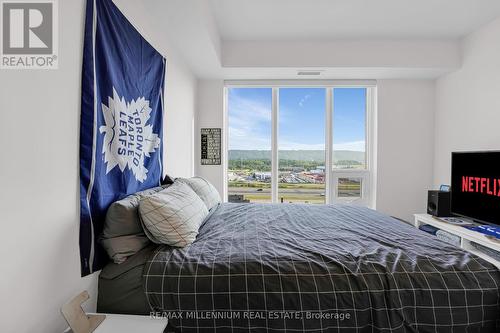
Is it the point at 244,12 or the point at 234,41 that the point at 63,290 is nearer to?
the point at 244,12

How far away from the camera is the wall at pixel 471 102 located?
8.05 feet

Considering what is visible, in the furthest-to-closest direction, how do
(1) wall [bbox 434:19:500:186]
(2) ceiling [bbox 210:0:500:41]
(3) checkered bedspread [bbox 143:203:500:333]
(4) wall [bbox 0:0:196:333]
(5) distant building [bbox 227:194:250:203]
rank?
1. (5) distant building [bbox 227:194:250:203]
2. (1) wall [bbox 434:19:500:186]
3. (2) ceiling [bbox 210:0:500:41]
4. (3) checkered bedspread [bbox 143:203:500:333]
5. (4) wall [bbox 0:0:196:333]

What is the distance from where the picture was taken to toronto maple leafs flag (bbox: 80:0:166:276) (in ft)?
3.74

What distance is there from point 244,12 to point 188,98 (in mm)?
1151

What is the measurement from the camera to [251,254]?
1183 mm

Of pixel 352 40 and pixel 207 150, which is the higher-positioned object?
pixel 352 40

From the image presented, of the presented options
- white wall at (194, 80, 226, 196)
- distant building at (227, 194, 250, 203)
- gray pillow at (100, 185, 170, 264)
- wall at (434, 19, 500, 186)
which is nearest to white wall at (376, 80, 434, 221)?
wall at (434, 19, 500, 186)

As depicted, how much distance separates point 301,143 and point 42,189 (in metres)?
3.14

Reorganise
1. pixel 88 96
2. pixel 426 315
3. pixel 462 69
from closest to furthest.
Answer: pixel 426 315 < pixel 88 96 < pixel 462 69

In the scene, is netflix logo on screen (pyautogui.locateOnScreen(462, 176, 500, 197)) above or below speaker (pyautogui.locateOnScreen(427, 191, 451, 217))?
above

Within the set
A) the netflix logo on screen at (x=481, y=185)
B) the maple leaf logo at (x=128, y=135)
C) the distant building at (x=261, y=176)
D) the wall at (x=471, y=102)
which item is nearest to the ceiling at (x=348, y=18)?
the wall at (x=471, y=102)

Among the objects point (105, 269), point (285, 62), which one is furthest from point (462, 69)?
point (105, 269)

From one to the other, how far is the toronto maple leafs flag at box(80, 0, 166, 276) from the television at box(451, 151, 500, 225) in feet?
10.2

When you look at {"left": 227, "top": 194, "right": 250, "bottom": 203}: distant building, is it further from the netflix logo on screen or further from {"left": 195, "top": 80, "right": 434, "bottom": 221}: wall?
the netflix logo on screen
